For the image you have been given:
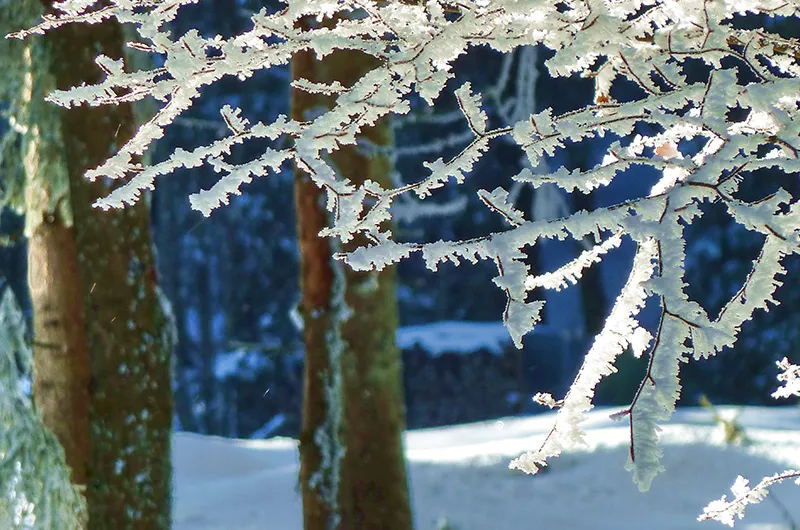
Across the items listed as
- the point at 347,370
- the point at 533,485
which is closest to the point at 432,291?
the point at 533,485

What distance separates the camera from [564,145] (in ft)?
5.62

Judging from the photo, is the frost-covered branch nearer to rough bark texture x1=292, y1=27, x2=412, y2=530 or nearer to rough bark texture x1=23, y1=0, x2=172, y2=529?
rough bark texture x1=23, y1=0, x2=172, y2=529

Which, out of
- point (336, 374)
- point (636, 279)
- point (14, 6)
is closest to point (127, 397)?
point (336, 374)

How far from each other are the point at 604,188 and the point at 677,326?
17251 mm

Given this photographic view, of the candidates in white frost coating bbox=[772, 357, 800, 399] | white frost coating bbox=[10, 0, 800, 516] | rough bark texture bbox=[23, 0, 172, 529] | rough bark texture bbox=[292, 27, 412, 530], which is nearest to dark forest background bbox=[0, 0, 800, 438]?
rough bark texture bbox=[292, 27, 412, 530]

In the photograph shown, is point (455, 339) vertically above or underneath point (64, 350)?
underneath

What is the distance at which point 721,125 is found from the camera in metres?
1.73

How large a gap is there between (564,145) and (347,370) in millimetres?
4516

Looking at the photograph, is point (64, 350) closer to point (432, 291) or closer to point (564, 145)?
point (564, 145)

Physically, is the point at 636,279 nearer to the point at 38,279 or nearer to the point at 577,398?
the point at 577,398

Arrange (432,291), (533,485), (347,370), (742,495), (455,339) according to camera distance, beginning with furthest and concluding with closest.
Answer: (432,291), (455,339), (533,485), (347,370), (742,495)

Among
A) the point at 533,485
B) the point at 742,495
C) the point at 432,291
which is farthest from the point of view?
the point at 432,291

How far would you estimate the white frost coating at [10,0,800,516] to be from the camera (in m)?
1.62

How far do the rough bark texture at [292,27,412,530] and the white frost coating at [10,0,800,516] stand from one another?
4018 millimetres
